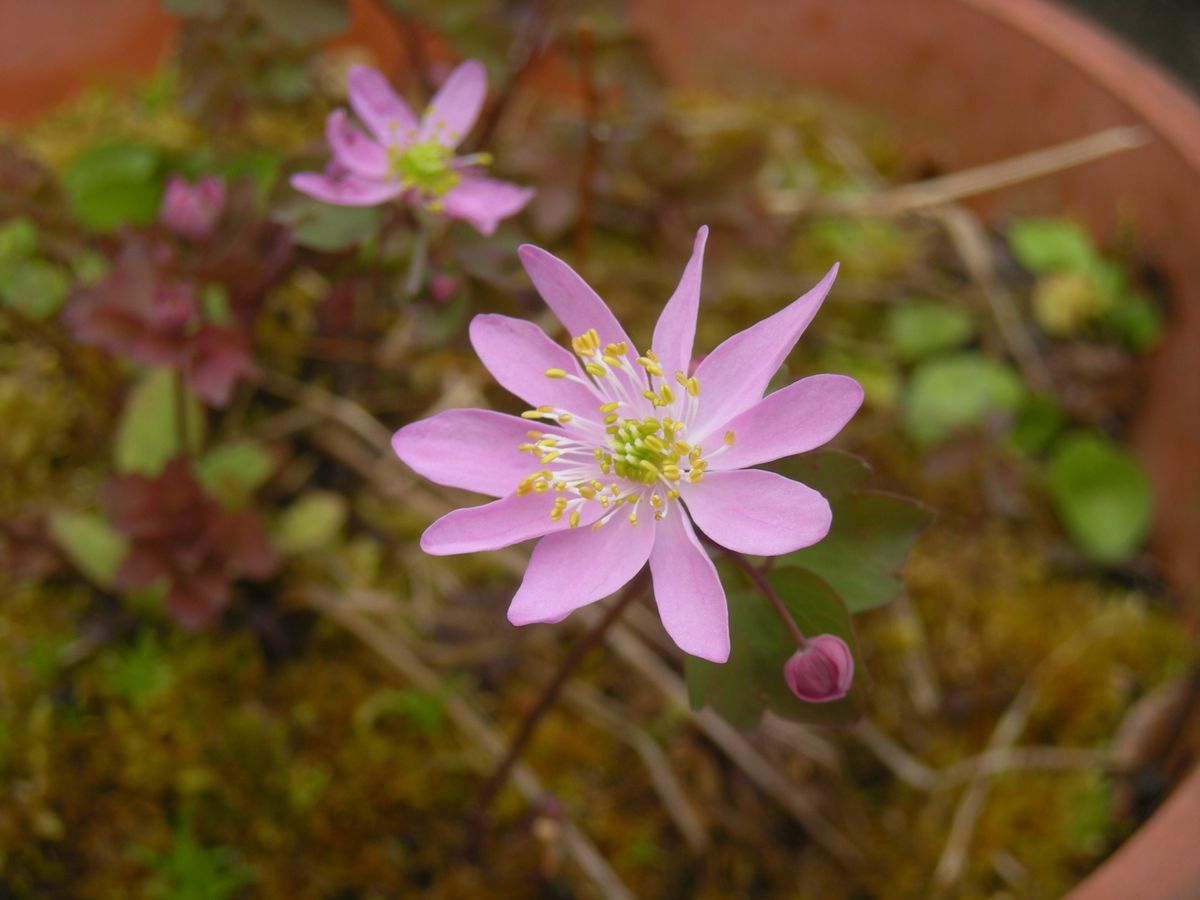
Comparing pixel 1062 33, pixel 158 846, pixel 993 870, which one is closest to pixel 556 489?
pixel 158 846

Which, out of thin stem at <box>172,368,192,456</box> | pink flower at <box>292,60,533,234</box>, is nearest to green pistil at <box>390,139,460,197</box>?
pink flower at <box>292,60,533,234</box>

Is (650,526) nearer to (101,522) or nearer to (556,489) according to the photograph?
(556,489)

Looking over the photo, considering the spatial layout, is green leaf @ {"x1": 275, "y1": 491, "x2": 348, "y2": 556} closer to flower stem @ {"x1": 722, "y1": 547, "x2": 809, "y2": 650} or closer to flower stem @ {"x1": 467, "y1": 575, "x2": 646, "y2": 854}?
flower stem @ {"x1": 467, "y1": 575, "x2": 646, "y2": 854}

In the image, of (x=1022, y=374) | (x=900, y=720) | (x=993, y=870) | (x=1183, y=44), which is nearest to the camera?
(x=993, y=870)

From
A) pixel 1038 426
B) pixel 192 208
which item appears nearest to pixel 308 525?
pixel 192 208

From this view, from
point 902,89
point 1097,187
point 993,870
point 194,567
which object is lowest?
point 993,870

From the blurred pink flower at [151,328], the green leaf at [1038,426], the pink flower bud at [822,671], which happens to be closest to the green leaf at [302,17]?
the blurred pink flower at [151,328]
